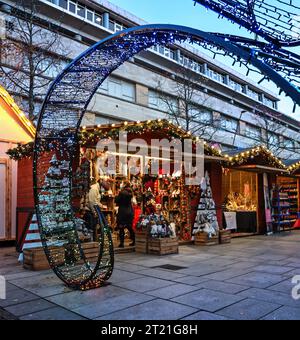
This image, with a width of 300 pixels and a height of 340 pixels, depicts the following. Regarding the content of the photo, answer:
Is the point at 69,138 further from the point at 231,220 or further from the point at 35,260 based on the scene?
the point at 231,220

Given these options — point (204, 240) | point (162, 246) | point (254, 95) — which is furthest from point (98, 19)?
point (254, 95)

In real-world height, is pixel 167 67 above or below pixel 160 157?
above

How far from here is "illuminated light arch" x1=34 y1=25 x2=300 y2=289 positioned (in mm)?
6207

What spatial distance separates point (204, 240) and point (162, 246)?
2612 mm

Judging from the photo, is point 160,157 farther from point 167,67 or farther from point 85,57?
point 167,67

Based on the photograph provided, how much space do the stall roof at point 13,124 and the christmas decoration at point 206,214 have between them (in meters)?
6.23

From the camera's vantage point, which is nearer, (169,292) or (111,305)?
(111,305)

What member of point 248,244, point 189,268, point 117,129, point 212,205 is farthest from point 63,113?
point 248,244

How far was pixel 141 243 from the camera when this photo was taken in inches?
393

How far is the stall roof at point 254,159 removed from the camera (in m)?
13.3

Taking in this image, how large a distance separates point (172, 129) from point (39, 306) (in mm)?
6952

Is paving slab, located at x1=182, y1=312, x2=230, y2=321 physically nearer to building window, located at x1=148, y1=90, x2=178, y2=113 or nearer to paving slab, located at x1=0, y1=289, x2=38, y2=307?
paving slab, located at x1=0, y1=289, x2=38, y2=307

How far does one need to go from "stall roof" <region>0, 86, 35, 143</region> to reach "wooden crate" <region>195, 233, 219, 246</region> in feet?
21.8

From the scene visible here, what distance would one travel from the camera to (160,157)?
1221 centimetres
